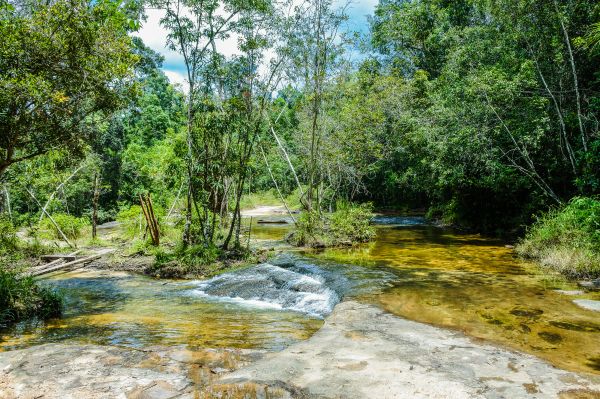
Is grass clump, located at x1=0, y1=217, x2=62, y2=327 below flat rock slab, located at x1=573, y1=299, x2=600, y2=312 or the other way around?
the other way around

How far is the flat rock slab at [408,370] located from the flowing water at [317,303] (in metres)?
0.61

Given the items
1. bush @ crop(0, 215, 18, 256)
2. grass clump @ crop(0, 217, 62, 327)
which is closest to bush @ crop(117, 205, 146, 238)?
bush @ crop(0, 215, 18, 256)

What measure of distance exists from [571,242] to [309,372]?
822 centimetres

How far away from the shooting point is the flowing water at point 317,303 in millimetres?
5512

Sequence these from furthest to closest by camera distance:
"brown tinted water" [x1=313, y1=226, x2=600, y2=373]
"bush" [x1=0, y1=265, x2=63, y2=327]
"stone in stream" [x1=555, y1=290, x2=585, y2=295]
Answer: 1. "stone in stream" [x1=555, y1=290, x2=585, y2=295]
2. "bush" [x1=0, y1=265, x2=63, y2=327]
3. "brown tinted water" [x1=313, y1=226, x2=600, y2=373]

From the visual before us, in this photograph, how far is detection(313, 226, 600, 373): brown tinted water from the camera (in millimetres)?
4949

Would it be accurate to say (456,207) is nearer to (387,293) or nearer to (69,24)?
(387,293)

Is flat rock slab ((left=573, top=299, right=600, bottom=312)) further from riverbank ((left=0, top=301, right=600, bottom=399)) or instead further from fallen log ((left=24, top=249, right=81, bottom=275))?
fallen log ((left=24, top=249, right=81, bottom=275))

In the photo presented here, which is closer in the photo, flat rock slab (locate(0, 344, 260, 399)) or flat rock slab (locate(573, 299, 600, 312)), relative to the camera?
flat rock slab (locate(0, 344, 260, 399))

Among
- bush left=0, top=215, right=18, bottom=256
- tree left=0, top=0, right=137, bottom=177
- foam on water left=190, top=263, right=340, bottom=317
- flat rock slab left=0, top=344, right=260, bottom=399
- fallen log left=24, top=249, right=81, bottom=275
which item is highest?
tree left=0, top=0, right=137, bottom=177

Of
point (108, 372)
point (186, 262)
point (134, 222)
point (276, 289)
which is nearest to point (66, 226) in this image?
point (134, 222)

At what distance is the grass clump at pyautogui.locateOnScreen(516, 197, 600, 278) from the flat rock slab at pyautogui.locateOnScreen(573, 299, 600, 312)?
1.90m

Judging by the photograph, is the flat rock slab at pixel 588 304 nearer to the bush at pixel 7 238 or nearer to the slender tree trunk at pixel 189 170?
the slender tree trunk at pixel 189 170

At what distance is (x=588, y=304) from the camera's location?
21.2 feet
